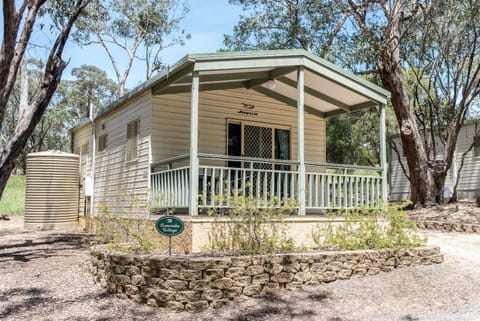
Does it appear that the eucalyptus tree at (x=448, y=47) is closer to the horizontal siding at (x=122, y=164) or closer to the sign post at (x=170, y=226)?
the horizontal siding at (x=122, y=164)

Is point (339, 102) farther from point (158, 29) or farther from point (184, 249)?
point (158, 29)

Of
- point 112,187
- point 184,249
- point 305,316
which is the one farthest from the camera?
point 112,187

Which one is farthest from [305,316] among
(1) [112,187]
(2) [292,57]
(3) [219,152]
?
(1) [112,187]

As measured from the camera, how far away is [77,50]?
24.0 metres

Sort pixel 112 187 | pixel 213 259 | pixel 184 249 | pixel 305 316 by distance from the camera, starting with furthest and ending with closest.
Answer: pixel 112 187
pixel 184 249
pixel 213 259
pixel 305 316

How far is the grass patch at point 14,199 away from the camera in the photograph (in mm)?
18719

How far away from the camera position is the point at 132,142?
9367mm

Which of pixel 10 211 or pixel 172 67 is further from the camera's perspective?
pixel 10 211

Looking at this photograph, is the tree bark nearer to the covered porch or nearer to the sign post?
the covered porch

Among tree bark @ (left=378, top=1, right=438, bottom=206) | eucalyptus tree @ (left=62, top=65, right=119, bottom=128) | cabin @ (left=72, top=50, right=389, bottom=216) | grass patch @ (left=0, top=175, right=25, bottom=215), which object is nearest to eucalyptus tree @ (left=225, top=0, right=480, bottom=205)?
tree bark @ (left=378, top=1, right=438, bottom=206)

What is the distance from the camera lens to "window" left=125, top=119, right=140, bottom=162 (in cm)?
920

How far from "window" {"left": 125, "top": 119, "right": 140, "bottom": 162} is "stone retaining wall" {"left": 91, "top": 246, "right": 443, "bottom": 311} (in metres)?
3.12

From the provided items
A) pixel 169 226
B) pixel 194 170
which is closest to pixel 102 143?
pixel 194 170

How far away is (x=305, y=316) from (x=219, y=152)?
17.0ft
